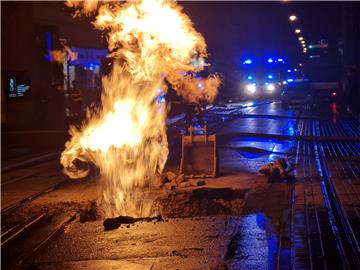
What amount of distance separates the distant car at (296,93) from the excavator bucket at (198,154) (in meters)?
26.1

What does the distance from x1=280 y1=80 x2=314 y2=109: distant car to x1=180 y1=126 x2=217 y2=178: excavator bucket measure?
26.1 meters

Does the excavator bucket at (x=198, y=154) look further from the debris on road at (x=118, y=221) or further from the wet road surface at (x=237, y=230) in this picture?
the debris on road at (x=118, y=221)

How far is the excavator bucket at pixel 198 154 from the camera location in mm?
13141

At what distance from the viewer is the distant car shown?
1512 inches

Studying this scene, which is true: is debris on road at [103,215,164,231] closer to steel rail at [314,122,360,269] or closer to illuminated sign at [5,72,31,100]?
steel rail at [314,122,360,269]

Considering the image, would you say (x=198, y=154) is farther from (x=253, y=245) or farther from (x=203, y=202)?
(x=253, y=245)

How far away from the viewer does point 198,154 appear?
13.3 metres

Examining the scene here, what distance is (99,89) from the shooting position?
40281 millimetres

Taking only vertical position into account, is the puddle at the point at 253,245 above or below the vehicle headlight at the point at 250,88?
below

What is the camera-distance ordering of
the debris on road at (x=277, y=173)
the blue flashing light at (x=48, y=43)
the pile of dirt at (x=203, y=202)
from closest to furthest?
the pile of dirt at (x=203, y=202) < the debris on road at (x=277, y=173) < the blue flashing light at (x=48, y=43)

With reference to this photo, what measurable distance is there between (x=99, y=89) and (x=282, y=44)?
43174 mm

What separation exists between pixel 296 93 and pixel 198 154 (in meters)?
27.0

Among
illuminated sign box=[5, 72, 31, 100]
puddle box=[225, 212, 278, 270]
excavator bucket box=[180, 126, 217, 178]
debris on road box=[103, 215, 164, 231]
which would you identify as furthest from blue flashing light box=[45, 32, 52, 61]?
puddle box=[225, 212, 278, 270]

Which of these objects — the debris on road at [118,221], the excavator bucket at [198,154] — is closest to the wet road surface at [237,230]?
the debris on road at [118,221]
